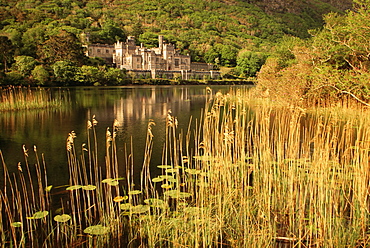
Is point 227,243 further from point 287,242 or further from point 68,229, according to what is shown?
point 68,229

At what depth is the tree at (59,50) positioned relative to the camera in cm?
4431

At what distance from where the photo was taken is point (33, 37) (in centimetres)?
5503

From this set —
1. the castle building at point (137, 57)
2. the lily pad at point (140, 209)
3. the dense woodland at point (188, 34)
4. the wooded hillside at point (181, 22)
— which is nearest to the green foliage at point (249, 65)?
the dense woodland at point (188, 34)

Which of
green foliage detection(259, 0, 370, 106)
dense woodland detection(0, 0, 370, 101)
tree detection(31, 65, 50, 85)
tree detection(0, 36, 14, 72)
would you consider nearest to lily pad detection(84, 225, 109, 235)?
green foliage detection(259, 0, 370, 106)

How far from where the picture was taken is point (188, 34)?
392ft

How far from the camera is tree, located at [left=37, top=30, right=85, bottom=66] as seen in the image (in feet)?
145

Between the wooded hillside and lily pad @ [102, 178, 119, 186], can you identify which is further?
the wooded hillside

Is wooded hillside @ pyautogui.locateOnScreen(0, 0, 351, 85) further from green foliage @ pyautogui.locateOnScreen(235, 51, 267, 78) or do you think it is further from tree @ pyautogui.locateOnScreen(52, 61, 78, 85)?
tree @ pyautogui.locateOnScreen(52, 61, 78, 85)

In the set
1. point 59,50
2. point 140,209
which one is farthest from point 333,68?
point 59,50

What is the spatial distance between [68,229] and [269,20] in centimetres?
15666

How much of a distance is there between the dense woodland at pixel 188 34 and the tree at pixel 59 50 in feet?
0.43

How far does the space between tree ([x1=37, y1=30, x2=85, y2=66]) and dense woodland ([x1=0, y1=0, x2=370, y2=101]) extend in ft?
0.43

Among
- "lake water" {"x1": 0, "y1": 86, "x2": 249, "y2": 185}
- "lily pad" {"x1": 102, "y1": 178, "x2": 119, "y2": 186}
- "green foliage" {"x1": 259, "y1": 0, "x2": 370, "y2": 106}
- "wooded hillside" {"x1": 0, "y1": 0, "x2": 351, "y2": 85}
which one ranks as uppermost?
"wooded hillside" {"x1": 0, "y1": 0, "x2": 351, "y2": 85}

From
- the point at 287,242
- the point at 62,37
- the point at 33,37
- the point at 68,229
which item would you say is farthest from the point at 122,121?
the point at 33,37
